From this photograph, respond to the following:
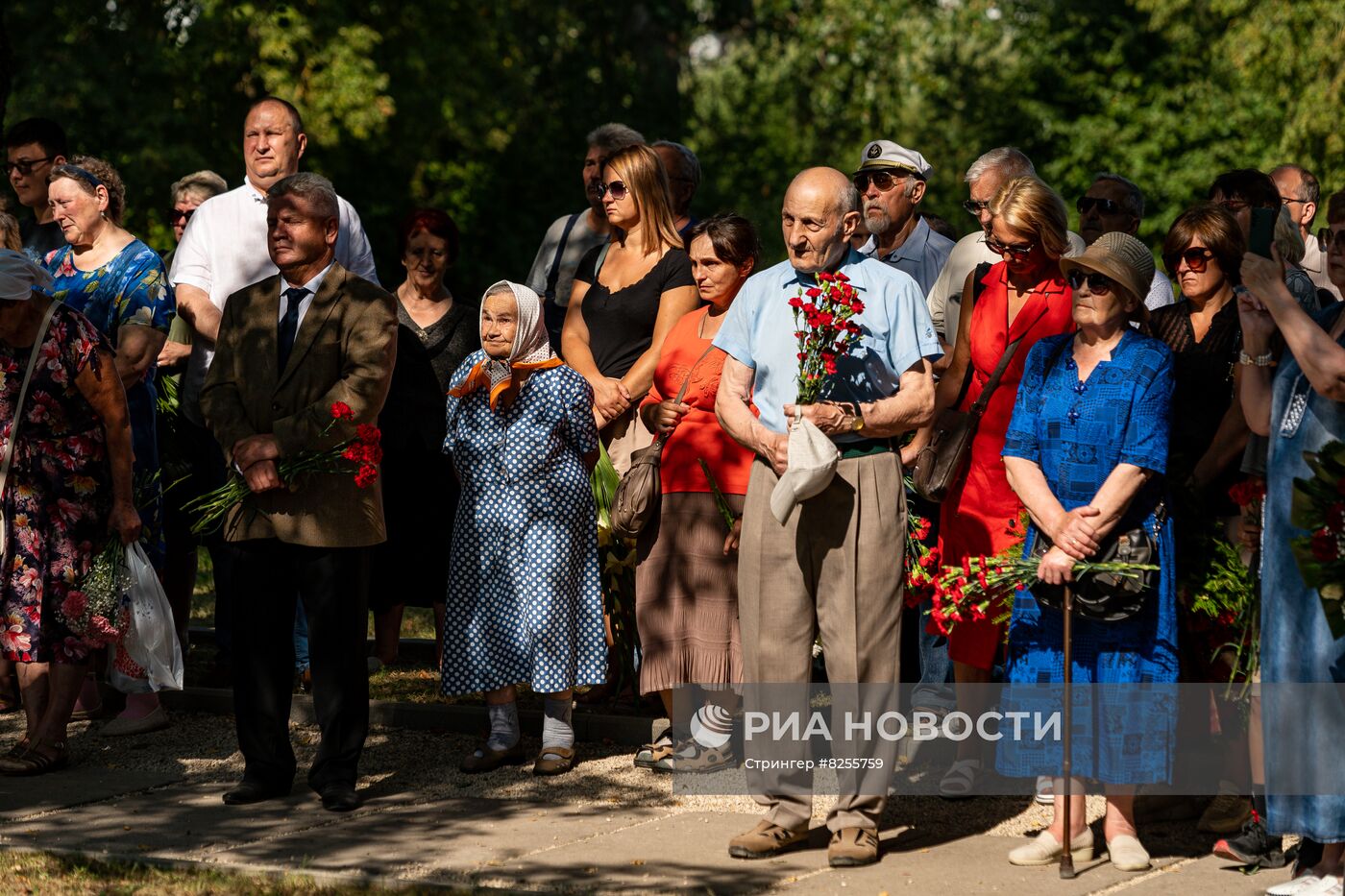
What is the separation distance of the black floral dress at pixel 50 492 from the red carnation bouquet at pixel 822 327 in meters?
3.22

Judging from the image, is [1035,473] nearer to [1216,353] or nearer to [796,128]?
[1216,353]

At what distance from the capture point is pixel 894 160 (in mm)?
8617

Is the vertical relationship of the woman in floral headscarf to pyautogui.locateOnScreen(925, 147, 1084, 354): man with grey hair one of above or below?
below

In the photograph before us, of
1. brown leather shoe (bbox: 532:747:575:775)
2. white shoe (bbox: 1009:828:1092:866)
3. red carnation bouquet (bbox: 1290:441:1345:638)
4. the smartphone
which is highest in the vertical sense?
the smartphone

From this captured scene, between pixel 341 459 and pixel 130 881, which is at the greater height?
pixel 341 459

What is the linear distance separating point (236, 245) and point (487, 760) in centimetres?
284

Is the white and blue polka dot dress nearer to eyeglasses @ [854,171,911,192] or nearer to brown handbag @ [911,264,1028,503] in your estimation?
brown handbag @ [911,264,1028,503]

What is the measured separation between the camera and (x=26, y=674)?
783cm

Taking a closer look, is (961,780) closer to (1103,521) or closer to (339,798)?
(1103,521)

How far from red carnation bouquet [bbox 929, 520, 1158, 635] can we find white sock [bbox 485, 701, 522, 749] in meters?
2.15

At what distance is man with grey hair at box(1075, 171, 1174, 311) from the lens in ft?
27.5

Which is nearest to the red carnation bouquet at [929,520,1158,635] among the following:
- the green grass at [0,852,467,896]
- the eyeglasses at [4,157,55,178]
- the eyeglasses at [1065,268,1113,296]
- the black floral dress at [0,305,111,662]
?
the eyeglasses at [1065,268,1113,296]

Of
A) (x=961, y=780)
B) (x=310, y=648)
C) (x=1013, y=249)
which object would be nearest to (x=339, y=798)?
(x=310, y=648)

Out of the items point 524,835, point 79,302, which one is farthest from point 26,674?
point 524,835
